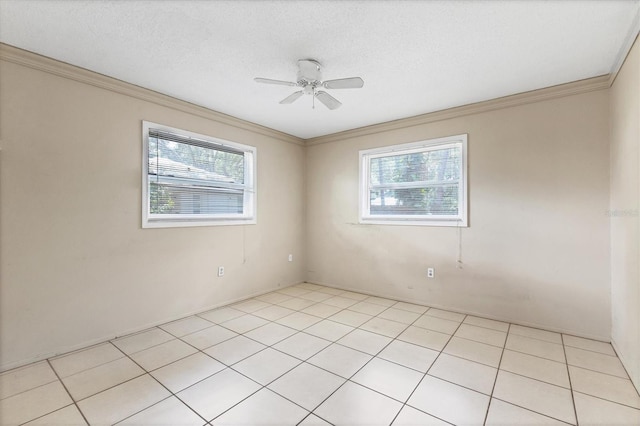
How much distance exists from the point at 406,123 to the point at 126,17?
10.4 ft

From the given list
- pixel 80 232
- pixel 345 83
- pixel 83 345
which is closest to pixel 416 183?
pixel 345 83

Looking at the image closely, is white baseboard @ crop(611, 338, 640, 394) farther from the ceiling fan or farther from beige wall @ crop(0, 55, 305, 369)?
beige wall @ crop(0, 55, 305, 369)

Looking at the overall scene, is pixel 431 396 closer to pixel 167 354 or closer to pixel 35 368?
pixel 167 354

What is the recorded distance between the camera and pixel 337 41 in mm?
2141

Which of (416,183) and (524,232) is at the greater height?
(416,183)

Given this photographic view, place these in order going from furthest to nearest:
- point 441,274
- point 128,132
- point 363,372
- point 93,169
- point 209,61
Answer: point 441,274
point 128,132
point 93,169
point 209,61
point 363,372

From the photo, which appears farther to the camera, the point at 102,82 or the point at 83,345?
the point at 102,82

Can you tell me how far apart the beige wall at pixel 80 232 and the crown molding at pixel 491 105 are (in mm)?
2219

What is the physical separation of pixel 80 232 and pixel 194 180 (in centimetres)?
123

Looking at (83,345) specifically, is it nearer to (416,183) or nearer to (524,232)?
(416,183)

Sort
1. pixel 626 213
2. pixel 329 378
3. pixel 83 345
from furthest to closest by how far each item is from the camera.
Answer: pixel 83 345 < pixel 626 213 < pixel 329 378

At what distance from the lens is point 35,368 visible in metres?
2.22

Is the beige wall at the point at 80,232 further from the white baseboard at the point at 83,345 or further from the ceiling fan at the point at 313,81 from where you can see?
the ceiling fan at the point at 313,81

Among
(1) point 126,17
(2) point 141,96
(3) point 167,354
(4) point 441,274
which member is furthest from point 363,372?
(2) point 141,96
